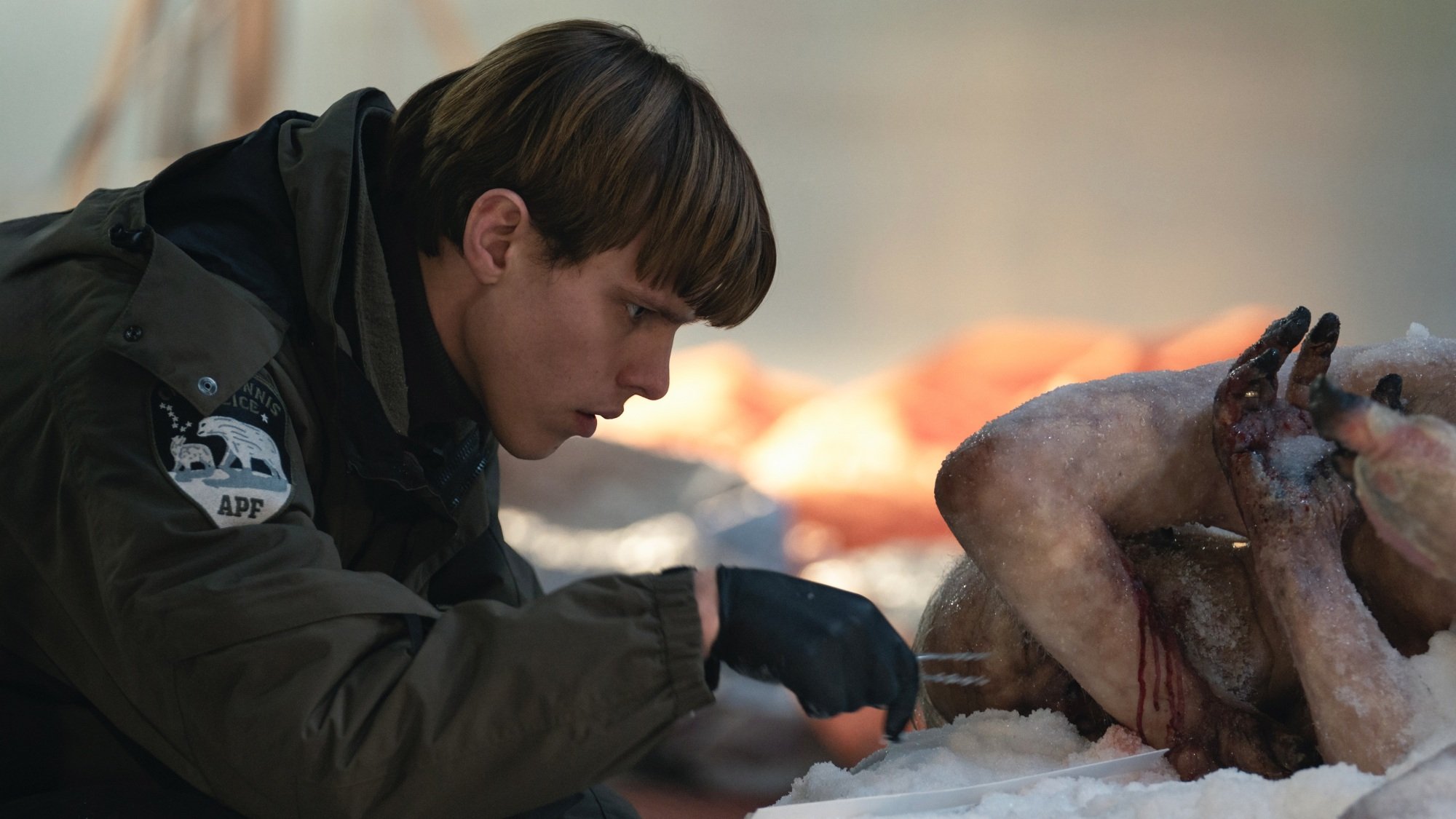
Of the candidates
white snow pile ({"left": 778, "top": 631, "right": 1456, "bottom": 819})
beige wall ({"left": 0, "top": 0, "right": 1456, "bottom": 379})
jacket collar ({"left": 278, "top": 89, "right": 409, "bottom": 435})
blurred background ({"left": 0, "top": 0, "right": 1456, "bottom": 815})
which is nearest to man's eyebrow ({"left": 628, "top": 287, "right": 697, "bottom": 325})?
jacket collar ({"left": 278, "top": 89, "right": 409, "bottom": 435})

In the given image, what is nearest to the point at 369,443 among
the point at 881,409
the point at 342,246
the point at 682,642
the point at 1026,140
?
the point at 342,246

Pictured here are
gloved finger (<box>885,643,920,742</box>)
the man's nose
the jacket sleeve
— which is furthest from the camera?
the man's nose

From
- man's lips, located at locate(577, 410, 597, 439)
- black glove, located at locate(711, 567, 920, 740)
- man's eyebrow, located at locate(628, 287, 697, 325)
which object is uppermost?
man's eyebrow, located at locate(628, 287, 697, 325)

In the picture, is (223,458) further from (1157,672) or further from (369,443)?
(1157,672)

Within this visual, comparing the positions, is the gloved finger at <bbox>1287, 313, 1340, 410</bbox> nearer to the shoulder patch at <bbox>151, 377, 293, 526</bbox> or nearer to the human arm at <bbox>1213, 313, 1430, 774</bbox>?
the human arm at <bbox>1213, 313, 1430, 774</bbox>

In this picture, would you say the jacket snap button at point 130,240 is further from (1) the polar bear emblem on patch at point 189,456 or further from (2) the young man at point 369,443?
(1) the polar bear emblem on patch at point 189,456

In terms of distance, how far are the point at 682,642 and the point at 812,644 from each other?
0.36 ft

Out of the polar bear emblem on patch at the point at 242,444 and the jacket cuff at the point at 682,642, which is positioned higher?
the polar bear emblem on patch at the point at 242,444

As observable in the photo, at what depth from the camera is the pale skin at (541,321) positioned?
4.06ft

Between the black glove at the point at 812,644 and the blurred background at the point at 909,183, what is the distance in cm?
258

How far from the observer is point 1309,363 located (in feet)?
4.08

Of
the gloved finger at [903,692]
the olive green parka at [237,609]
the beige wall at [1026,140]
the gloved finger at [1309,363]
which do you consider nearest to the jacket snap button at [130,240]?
the olive green parka at [237,609]

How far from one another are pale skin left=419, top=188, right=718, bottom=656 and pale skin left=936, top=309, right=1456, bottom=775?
0.36 metres

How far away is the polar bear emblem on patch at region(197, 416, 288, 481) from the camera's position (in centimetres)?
96
